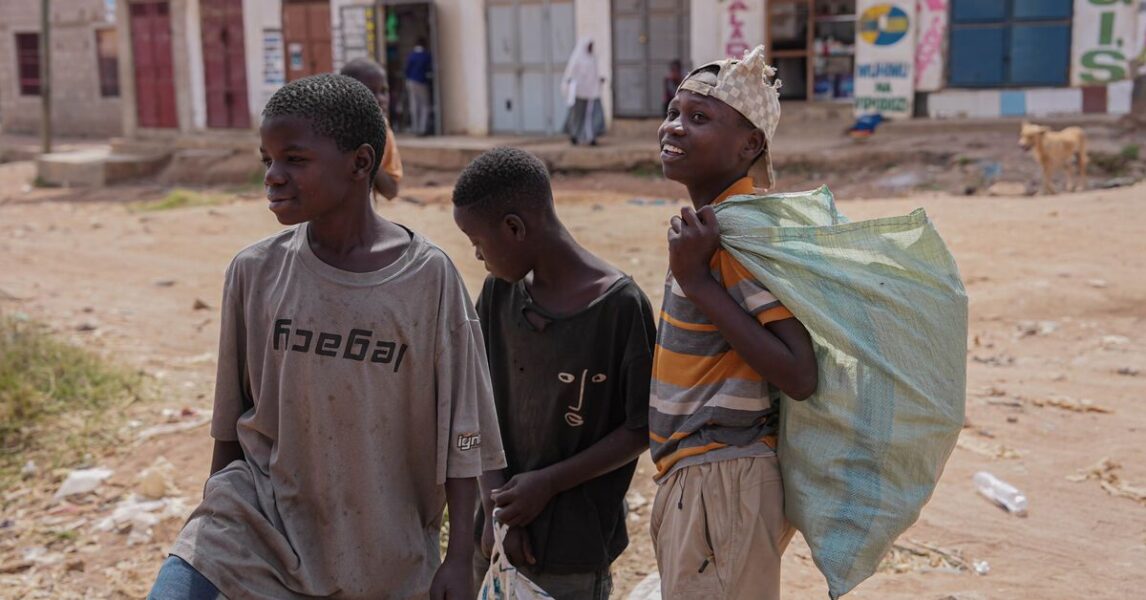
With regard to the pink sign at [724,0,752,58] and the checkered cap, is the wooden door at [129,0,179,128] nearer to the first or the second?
the pink sign at [724,0,752,58]

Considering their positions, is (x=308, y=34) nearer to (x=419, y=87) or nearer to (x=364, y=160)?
(x=419, y=87)

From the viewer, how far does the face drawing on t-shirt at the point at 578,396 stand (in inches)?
98.7

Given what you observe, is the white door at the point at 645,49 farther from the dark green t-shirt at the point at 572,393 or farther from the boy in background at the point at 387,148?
the dark green t-shirt at the point at 572,393

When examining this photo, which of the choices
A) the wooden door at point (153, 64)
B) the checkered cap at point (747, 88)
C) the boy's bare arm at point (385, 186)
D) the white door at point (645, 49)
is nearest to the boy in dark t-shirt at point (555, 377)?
the checkered cap at point (747, 88)

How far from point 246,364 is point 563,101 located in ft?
51.2

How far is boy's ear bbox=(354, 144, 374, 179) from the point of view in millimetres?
2174

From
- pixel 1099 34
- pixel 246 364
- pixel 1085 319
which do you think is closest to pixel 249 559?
pixel 246 364

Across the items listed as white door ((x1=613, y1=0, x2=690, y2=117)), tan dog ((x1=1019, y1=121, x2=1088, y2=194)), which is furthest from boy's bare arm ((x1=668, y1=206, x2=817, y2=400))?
white door ((x1=613, y1=0, x2=690, y2=117))

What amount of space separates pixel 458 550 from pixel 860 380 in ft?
2.68

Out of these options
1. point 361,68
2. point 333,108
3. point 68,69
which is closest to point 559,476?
point 333,108

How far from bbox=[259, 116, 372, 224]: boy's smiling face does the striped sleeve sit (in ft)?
2.45

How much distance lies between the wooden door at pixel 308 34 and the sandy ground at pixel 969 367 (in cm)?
677

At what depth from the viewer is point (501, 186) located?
255 cm

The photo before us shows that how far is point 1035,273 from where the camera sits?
7.77 metres
